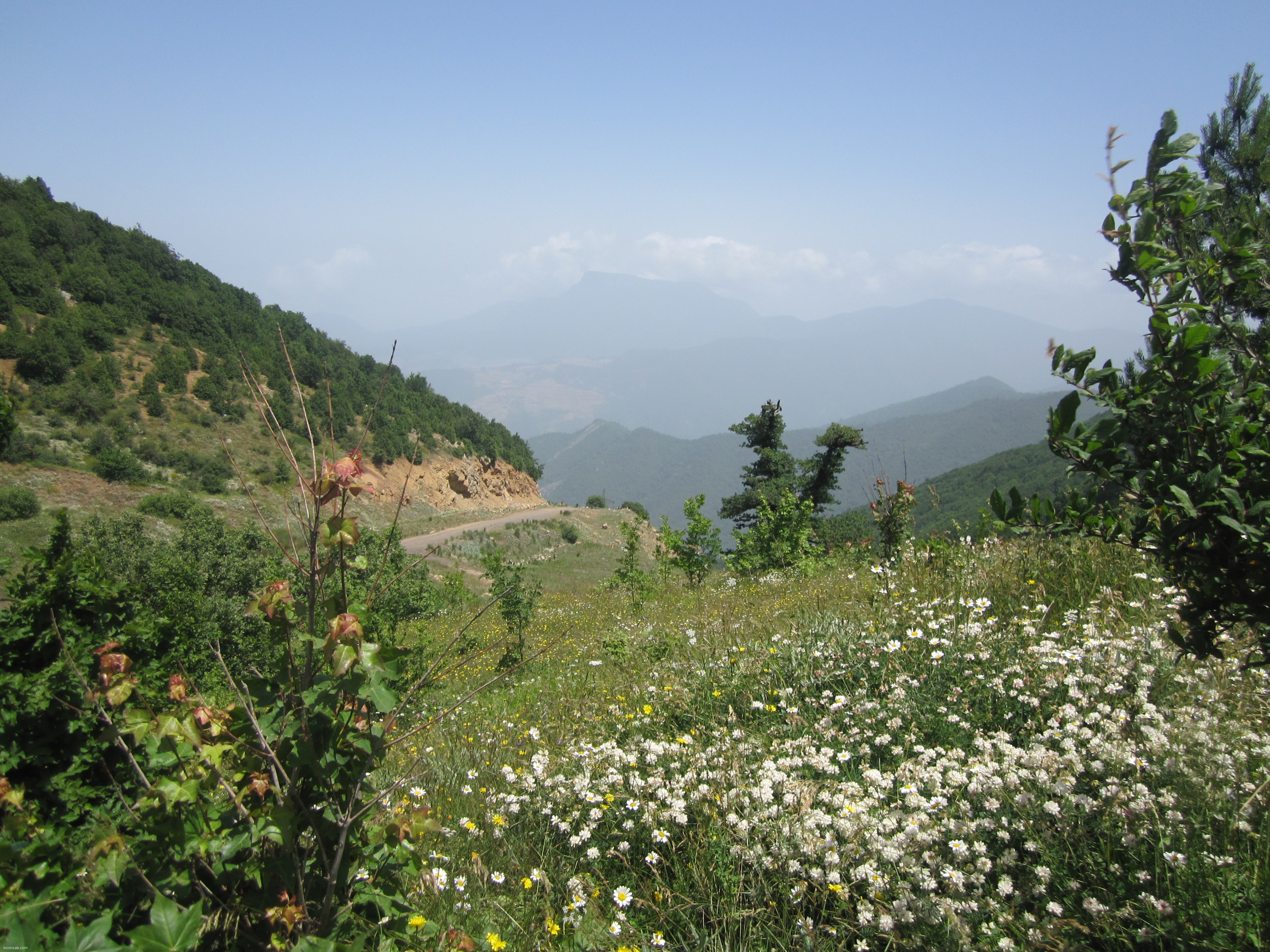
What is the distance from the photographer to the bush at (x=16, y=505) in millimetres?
21891

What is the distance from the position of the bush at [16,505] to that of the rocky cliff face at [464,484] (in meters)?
16.3

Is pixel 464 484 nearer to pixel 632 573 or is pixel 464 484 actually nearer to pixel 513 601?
pixel 632 573

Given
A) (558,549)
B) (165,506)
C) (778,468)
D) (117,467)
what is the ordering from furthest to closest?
(558,549), (778,468), (117,467), (165,506)

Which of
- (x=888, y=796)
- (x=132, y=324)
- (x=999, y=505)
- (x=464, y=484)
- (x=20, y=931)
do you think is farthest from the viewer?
(x=464, y=484)

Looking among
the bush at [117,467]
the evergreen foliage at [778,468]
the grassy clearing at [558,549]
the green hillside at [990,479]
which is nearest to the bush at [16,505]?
the bush at [117,467]

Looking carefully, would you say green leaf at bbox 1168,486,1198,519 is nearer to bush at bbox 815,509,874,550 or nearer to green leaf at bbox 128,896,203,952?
green leaf at bbox 128,896,203,952

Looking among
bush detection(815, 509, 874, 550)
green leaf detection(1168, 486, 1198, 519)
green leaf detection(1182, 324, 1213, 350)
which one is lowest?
bush detection(815, 509, 874, 550)

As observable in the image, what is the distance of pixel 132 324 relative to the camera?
38.3 meters

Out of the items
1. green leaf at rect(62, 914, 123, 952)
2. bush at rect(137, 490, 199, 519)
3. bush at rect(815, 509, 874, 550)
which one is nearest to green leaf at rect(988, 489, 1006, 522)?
green leaf at rect(62, 914, 123, 952)

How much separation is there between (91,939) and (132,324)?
48.3 meters

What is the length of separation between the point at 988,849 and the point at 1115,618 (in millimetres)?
2551

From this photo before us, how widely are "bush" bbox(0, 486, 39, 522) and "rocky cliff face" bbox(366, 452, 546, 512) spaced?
1626 centimetres

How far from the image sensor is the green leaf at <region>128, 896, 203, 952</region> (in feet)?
4.61

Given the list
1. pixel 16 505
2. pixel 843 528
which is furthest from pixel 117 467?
pixel 843 528
